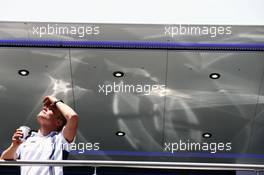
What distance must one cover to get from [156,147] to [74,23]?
1700 mm
